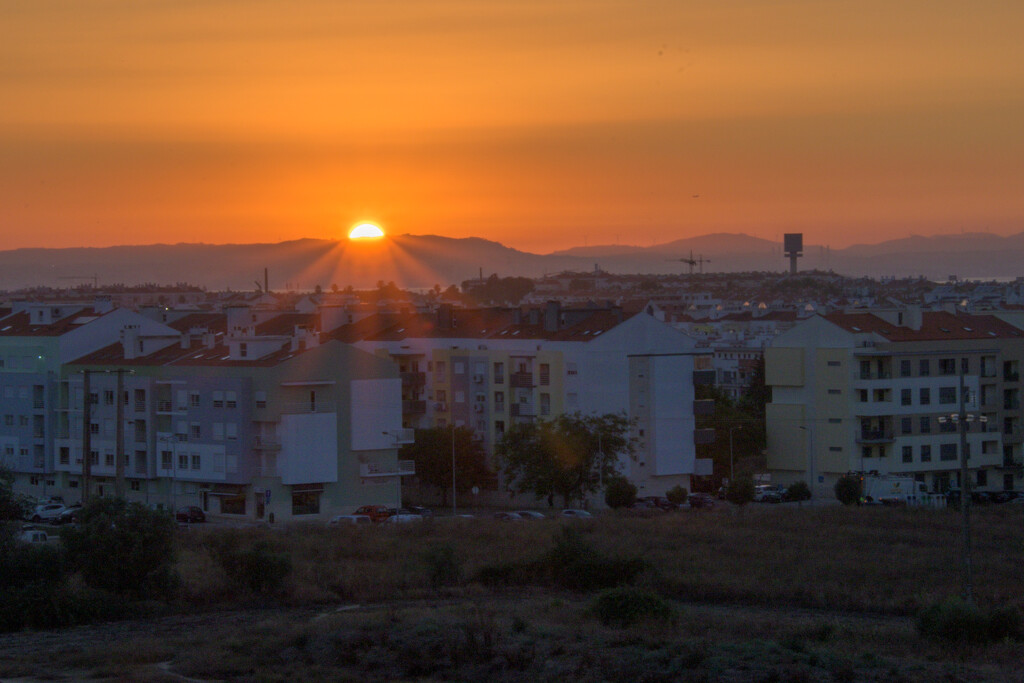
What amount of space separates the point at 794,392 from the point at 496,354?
1155 cm

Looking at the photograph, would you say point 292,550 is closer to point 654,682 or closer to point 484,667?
point 484,667

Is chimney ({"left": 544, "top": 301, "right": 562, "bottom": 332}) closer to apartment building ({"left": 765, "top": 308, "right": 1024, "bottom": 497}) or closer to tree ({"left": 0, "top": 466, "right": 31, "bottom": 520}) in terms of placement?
apartment building ({"left": 765, "top": 308, "right": 1024, "bottom": 497})

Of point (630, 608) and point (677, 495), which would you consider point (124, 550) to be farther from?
point (677, 495)

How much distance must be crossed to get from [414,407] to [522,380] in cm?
→ 505

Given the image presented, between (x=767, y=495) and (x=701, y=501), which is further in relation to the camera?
(x=767, y=495)

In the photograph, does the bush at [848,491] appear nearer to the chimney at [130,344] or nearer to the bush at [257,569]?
the bush at [257,569]

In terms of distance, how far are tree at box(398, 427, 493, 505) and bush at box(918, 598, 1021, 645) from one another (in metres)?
28.4

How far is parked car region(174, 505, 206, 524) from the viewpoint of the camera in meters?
42.9

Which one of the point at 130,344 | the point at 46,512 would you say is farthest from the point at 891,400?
the point at 46,512

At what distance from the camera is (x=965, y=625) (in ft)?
69.5

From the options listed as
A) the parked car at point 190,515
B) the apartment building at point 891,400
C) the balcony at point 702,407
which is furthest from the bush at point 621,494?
the parked car at point 190,515

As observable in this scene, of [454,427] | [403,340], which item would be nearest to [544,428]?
[454,427]

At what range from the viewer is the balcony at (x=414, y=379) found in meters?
53.8

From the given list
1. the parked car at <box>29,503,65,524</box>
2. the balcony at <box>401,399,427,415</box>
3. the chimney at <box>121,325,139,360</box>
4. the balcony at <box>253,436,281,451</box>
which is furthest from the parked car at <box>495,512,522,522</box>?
the chimney at <box>121,325,139,360</box>
